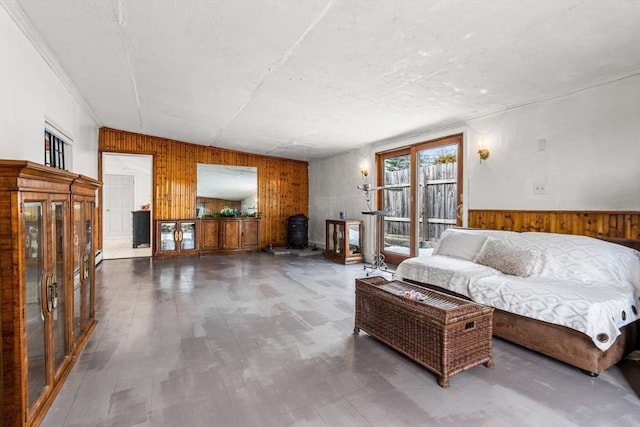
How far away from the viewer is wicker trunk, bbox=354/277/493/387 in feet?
6.87

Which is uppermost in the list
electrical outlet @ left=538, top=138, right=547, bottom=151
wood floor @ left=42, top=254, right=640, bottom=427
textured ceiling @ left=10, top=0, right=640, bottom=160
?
textured ceiling @ left=10, top=0, right=640, bottom=160

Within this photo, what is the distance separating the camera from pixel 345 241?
645 centimetres

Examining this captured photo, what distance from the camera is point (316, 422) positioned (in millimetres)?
1711

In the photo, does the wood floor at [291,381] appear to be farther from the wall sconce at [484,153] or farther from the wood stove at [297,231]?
the wood stove at [297,231]

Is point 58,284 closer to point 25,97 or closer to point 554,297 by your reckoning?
point 25,97

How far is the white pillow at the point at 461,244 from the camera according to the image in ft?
11.9

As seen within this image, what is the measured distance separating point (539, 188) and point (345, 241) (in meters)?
3.60

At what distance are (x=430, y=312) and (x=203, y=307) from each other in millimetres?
2617

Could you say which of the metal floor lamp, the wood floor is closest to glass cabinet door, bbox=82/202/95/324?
the wood floor

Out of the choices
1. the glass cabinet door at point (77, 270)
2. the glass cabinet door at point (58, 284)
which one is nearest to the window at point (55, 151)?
the glass cabinet door at point (77, 270)

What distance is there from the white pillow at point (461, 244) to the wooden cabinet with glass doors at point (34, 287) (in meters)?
3.82

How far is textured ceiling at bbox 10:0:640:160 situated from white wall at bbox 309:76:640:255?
0.63 ft

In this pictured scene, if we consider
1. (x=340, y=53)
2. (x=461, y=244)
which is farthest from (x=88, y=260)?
(x=461, y=244)

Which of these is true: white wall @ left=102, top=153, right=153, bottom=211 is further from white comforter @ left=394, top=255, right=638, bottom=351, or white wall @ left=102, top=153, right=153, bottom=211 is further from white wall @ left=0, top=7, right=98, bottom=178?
white comforter @ left=394, top=255, right=638, bottom=351
